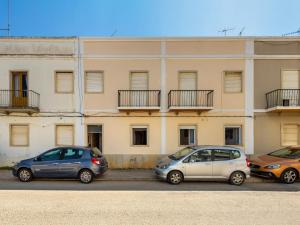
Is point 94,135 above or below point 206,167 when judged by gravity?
above

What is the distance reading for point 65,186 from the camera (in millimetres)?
9016

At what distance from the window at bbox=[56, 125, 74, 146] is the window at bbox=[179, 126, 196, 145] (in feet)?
20.1

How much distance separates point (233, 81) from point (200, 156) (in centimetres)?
593

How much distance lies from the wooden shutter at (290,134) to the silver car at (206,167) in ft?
17.4

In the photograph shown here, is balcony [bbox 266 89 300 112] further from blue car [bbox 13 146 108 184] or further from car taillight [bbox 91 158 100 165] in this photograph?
blue car [bbox 13 146 108 184]

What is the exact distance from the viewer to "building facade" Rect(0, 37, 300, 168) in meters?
13.3

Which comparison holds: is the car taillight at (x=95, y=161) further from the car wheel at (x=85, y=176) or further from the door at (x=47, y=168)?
the door at (x=47, y=168)

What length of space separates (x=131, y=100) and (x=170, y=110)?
2211 mm

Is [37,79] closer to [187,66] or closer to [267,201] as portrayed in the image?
[187,66]

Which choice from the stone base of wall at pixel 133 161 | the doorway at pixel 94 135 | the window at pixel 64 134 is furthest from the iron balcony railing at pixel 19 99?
the stone base of wall at pixel 133 161

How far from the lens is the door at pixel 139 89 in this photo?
1330 centimetres

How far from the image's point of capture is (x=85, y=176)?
973 cm

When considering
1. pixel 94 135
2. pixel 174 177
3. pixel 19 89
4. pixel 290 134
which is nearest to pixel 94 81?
pixel 94 135

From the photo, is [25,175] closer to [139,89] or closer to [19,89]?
[19,89]
